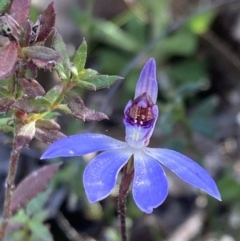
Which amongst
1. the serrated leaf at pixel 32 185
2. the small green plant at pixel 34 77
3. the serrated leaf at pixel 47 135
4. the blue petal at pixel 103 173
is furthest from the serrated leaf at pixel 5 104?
the serrated leaf at pixel 32 185

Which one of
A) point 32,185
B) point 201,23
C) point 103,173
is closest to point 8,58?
point 103,173

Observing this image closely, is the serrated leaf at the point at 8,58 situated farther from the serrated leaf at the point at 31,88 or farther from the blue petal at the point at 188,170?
the blue petal at the point at 188,170

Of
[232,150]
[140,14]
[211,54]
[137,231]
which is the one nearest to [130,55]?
[140,14]

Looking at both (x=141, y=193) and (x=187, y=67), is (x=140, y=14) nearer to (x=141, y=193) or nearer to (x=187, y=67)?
(x=187, y=67)

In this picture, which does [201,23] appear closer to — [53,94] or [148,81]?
[148,81]

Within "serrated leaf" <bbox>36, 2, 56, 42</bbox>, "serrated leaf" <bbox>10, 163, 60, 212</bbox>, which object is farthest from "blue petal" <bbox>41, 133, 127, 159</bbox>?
"serrated leaf" <bbox>10, 163, 60, 212</bbox>

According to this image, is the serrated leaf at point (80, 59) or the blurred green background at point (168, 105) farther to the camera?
the blurred green background at point (168, 105)
